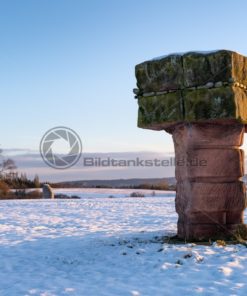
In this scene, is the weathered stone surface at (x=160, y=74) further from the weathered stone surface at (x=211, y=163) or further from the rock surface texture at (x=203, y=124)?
the weathered stone surface at (x=211, y=163)

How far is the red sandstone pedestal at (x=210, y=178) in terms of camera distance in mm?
8070

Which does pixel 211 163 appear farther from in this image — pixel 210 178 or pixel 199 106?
pixel 199 106

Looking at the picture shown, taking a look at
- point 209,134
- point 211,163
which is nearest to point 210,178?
point 211,163

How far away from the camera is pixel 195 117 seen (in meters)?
7.84

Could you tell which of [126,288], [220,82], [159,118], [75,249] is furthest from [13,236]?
[220,82]

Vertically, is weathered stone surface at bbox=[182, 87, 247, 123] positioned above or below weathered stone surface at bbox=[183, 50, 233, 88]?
below

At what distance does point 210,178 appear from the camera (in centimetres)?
816

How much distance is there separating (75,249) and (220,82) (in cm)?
403

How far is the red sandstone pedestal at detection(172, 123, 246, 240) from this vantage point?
8070mm

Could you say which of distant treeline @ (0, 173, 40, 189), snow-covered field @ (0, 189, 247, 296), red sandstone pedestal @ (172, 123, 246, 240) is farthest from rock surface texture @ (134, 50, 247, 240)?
distant treeline @ (0, 173, 40, 189)

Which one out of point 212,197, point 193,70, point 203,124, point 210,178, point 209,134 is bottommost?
point 212,197

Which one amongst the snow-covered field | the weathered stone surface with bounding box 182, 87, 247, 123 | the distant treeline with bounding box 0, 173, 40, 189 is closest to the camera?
the snow-covered field

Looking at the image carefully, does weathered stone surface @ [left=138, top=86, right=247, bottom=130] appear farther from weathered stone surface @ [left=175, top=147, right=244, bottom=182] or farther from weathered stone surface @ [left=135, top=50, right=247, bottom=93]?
weathered stone surface @ [left=175, top=147, right=244, bottom=182]

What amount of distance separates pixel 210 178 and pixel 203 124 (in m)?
1.02
